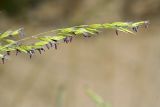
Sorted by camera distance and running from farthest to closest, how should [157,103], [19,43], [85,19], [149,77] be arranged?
[85,19], [149,77], [157,103], [19,43]

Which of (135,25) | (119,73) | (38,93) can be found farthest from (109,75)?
(135,25)

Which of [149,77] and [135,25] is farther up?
[135,25]

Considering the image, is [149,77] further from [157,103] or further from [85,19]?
[85,19]

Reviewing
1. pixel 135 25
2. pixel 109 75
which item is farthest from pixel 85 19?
pixel 135 25

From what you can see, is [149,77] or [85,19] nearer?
[149,77]

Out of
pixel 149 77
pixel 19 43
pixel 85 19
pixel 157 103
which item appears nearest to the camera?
pixel 19 43

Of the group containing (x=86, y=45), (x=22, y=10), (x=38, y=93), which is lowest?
(x=38, y=93)

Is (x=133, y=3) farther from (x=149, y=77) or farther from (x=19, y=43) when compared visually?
(x=19, y=43)
